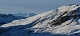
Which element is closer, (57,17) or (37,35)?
(37,35)

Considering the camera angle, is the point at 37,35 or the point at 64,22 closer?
the point at 37,35

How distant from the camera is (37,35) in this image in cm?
17262

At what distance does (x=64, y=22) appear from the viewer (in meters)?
189

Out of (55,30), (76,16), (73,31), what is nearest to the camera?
(73,31)

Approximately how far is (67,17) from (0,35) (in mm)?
46427

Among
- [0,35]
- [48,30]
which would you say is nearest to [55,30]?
[48,30]

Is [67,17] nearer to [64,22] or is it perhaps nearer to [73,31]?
[64,22]

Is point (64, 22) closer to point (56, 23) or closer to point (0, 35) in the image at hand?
point (56, 23)

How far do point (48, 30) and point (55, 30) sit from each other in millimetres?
5013

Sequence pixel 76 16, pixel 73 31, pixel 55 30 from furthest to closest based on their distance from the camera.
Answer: pixel 76 16 < pixel 55 30 < pixel 73 31

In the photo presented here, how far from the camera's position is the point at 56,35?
552 ft

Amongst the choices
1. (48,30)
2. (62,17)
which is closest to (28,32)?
(48,30)

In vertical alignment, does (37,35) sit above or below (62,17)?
below

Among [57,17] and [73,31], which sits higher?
[57,17]
